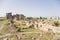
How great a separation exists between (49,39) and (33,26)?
9.73 metres

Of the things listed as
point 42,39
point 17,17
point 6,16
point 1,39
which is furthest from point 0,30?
point 17,17

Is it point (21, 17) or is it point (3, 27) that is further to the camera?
point (21, 17)

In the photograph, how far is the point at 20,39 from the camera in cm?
1036

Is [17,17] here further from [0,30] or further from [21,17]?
[0,30]

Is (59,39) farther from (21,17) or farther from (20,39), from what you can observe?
(21,17)

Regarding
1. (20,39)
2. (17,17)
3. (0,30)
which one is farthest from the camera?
(17,17)

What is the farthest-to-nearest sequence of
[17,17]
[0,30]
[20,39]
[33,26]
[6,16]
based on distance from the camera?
[17,17], [6,16], [33,26], [0,30], [20,39]

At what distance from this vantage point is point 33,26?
2061 cm

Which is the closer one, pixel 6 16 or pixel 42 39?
pixel 42 39

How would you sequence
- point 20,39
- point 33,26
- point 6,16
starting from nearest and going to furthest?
point 20,39 < point 33,26 < point 6,16

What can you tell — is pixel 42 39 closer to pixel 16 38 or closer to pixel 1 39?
pixel 16 38

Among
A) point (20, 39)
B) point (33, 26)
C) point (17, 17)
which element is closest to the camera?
point (20, 39)

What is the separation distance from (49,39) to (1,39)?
3.44m

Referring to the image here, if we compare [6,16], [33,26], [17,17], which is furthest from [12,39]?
[17,17]
